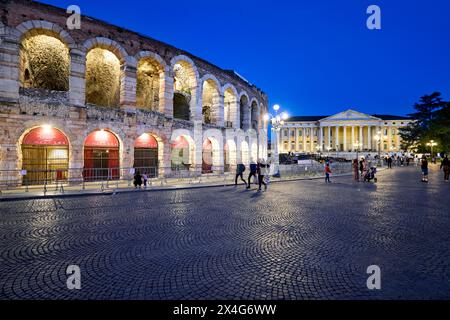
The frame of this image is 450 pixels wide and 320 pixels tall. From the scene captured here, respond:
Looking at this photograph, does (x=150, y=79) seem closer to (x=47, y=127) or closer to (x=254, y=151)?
(x=47, y=127)

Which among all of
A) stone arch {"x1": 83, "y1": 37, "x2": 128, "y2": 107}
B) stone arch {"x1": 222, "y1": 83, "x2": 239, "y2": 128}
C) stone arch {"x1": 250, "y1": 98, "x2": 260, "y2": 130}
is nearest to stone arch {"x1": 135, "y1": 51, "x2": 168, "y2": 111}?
stone arch {"x1": 83, "y1": 37, "x2": 128, "y2": 107}

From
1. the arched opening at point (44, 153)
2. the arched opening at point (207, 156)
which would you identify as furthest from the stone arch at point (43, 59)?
the arched opening at point (207, 156)

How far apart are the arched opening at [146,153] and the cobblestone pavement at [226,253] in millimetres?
10672

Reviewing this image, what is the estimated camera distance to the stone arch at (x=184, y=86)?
21.7 meters

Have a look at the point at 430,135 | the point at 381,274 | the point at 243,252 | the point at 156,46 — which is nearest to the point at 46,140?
the point at 156,46

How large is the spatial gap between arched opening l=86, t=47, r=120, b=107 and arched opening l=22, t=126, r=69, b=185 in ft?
21.5

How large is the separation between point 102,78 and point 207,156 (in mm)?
11964

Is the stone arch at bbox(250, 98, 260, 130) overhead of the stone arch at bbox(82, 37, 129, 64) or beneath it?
beneath

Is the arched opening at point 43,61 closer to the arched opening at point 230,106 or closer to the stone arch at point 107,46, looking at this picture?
the stone arch at point 107,46

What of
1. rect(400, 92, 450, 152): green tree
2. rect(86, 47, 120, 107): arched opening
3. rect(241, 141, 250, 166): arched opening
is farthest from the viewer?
rect(400, 92, 450, 152): green tree

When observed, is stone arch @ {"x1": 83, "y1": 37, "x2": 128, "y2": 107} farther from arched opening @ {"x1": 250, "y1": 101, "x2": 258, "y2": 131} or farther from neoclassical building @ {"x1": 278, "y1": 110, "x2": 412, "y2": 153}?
neoclassical building @ {"x1": 278, "y1": 110, "x2": 412, "y2": 153}

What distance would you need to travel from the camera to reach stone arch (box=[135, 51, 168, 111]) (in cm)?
1927

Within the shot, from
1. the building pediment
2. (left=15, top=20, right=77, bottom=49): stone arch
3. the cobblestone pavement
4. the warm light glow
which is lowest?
the cobblestone pavement

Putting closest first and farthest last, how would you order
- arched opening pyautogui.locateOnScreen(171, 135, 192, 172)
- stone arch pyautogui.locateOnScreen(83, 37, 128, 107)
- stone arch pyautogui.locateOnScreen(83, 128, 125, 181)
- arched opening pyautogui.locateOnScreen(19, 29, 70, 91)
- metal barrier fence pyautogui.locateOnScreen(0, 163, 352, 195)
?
metal barrier fence pyautogui.locateOnScreen(0, 163, 352, 195), arched opening pyautogui.locateOnScreen(19, 29, 70, 91), stone arch pyautogui.locateOnScreen(83, 128, 125, 181), stone arch pyautogui.locateOnScreen(83, 37, 128, 107), arched opening pyautogui.locateOnScreen(171, 135, 192, 172)
